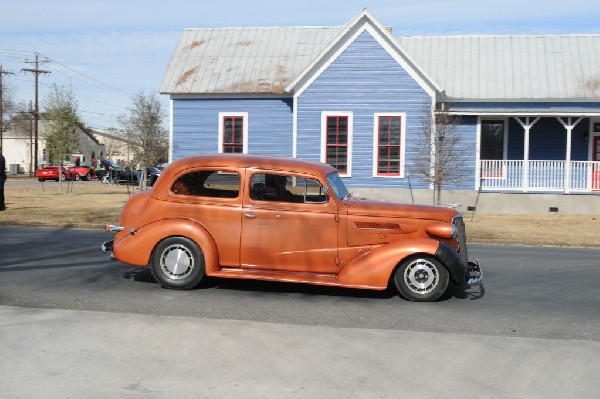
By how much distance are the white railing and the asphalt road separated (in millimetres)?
16276

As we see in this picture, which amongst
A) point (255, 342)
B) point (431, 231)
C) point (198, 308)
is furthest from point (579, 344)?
point (198, 308)

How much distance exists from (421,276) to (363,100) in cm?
1850

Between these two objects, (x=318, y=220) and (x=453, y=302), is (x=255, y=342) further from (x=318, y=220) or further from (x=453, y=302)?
(x=453, y=302)

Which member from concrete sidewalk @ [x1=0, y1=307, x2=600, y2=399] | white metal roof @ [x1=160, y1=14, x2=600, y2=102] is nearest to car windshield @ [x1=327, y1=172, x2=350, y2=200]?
concrete sidewalk @ [x1=0, y1=307, x2=600, y2=399]

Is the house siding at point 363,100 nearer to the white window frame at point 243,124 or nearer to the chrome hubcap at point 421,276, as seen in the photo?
the white window frame at point 243,124

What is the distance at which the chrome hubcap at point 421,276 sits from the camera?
28.5 ft

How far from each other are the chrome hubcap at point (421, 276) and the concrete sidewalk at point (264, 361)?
173 cm

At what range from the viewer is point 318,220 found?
29.4ft

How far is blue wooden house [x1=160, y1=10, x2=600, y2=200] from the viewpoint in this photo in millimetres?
26250

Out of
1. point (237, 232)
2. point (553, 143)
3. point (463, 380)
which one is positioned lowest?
point (463, 380)

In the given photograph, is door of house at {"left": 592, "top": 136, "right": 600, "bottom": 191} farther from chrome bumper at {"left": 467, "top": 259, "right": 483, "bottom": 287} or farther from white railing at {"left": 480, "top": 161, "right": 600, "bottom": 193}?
chrome bumper at {"left": 467, "top": 259, "right": 483, "bottom": 287}

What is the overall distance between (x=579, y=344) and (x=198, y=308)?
13.4 feet

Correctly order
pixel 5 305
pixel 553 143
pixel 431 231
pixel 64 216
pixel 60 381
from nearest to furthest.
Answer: pixel 60 381, pixel 5 305, pixel 431 231, pixel 64 216, pixel 553 143

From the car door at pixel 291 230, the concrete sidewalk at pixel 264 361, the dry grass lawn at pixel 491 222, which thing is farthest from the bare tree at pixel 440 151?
the concrete sidewalk at pixel 264 361
